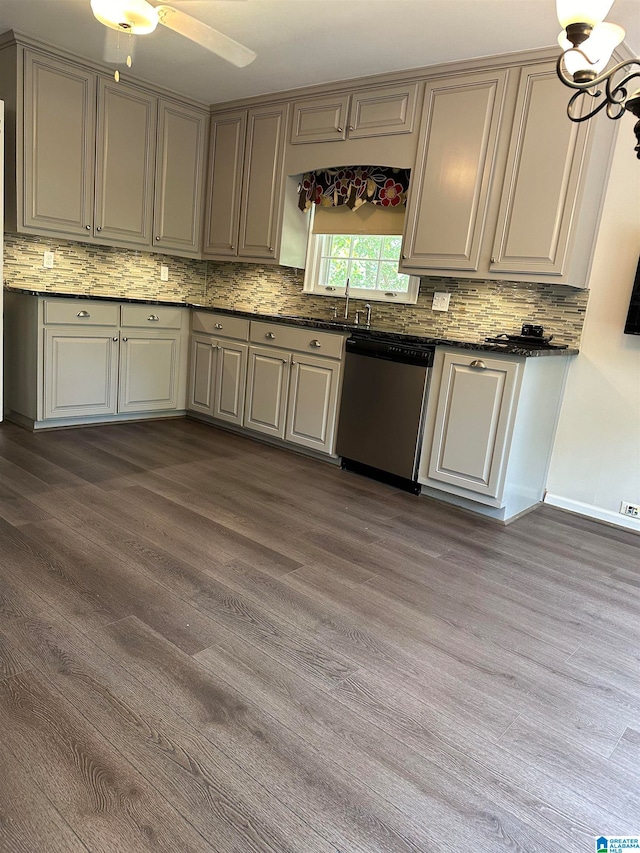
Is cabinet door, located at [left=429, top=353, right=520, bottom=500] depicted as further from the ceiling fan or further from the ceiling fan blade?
the ceiling fan

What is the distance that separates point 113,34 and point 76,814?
10.8 ft

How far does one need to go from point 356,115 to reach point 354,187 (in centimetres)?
44

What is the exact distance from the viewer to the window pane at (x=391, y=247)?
4074 mm

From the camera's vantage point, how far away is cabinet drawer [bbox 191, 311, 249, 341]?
4262 millimetres

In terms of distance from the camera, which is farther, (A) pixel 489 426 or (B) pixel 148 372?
(B) pixel 148 372

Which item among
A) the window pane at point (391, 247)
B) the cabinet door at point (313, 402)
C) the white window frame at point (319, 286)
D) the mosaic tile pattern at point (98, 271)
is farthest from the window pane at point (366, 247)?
the mosaic tile pattern at point (98, 271)

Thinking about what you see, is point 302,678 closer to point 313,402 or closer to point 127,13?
point 313,402

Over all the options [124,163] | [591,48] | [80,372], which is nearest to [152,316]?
[80,372]

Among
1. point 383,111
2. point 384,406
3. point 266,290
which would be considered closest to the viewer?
point 384,406

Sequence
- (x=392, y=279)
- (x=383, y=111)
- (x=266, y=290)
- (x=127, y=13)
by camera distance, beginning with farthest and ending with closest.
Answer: (x=266, y=290)
(x=392, y=279)
(x=383, y=111)
(x=127, y=13)

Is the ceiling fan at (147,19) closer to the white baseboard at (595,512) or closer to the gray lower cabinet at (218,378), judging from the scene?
the gray lower cabinet at (218,378)

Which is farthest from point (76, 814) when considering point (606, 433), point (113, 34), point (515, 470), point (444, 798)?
point (113, 34)

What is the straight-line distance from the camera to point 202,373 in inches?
181

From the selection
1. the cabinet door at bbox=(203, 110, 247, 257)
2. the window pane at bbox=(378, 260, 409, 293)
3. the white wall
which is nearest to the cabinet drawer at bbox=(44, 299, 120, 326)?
the cabinet door at bbox=(203, 110, 247, 257)
